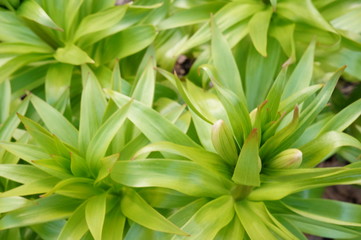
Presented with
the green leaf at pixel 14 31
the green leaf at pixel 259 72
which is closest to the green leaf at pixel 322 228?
the green leaf at pixel 259 72

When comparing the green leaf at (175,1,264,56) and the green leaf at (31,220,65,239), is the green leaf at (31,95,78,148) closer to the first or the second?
the green leaf at (31,220,65,239)

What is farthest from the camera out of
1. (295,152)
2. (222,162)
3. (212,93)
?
(212,93)

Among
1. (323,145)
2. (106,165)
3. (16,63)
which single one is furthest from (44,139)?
(323,145)

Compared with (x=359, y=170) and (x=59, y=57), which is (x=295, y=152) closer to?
(x=359, y=170)

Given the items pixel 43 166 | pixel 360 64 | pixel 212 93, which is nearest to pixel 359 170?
pixel 212 93

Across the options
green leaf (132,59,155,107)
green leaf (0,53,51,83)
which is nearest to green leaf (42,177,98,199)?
green leaf (132,59,155,107)

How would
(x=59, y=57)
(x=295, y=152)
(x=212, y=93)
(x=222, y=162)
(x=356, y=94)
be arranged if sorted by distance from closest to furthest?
(x=295, y=152)
(x=222, y=162)
(x=212, y=93)
(x=59, y=57)
(x=356, y=94)

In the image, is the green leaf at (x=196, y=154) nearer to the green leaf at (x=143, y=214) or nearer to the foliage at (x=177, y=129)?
the foliage at (x=177, y=129)
